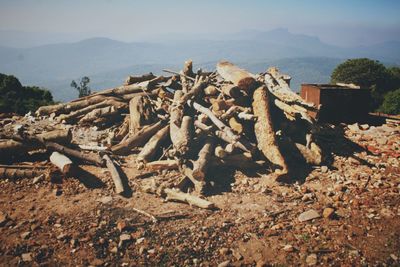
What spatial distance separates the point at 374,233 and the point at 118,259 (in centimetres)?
497

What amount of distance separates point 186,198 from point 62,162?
3.69 m

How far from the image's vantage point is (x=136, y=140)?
8820mm

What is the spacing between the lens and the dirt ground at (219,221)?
4.79m

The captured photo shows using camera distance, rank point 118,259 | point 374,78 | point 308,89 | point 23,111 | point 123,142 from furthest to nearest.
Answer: point 374,78, point 23,111, point 308,89, point 123,142, point 118,259

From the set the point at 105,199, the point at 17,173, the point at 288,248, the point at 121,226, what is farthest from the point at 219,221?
the point at 17,173

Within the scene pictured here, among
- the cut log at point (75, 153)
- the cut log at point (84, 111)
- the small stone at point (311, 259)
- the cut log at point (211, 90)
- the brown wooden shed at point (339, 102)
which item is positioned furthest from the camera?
the cut log at point (84, 111)

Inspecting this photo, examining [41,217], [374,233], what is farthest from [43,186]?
[374,233]

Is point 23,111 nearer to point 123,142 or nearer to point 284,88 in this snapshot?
point 123,142

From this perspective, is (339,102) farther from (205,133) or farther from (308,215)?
(308,215)

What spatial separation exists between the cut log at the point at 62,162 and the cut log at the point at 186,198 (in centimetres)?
273

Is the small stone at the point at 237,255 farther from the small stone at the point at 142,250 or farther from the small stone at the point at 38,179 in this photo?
the small stone at the point at 38,179

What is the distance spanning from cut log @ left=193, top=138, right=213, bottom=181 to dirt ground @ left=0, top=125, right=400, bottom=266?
533 mm

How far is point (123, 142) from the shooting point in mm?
8750

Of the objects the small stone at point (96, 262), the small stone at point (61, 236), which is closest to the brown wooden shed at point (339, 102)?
the small stone at point (96, 262)
